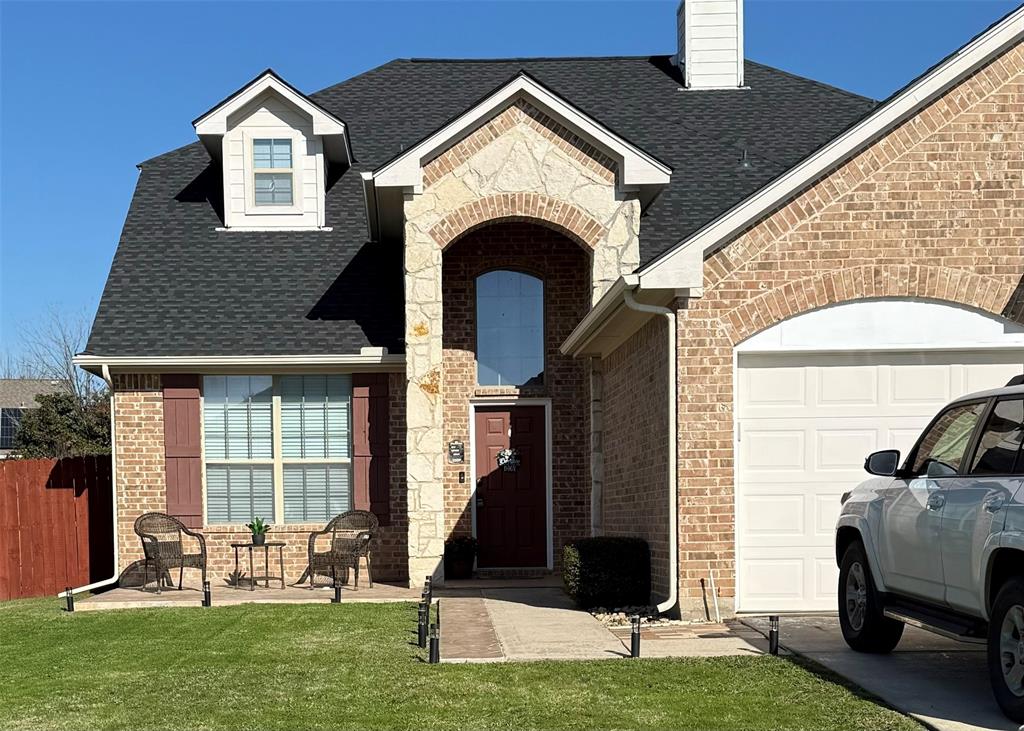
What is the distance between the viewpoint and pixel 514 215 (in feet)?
50.6

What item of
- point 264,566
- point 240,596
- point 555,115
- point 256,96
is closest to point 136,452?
point 264,566

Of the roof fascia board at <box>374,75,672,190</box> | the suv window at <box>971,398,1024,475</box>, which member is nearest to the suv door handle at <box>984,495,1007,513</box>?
the suv window at <box>971,398,1024,475</box>

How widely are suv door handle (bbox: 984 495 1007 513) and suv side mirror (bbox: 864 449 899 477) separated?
150cm

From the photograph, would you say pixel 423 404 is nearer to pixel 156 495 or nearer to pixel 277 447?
pixel 277 447

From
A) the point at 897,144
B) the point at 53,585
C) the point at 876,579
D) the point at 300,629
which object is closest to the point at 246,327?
the point at 53,585

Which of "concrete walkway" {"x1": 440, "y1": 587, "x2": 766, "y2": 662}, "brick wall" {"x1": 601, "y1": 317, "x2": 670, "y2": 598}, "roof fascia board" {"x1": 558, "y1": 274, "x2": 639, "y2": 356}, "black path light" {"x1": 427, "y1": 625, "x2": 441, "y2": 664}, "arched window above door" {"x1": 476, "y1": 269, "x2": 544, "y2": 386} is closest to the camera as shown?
"black path light" {"x1": 427, "y1": 625, "x2": 441, "y2": 664}

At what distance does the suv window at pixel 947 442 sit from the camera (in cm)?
763

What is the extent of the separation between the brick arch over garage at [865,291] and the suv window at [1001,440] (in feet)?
13.6

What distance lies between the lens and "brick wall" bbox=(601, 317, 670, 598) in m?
11.8

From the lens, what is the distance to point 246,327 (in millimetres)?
16578

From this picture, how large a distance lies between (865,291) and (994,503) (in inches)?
194

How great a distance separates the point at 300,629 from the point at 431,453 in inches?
179

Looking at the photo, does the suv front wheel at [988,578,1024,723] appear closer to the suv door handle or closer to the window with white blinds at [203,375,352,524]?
the suv door handle

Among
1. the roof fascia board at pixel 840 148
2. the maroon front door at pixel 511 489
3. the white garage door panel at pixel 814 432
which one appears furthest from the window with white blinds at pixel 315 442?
the white garage door panel at pixel 814 432
